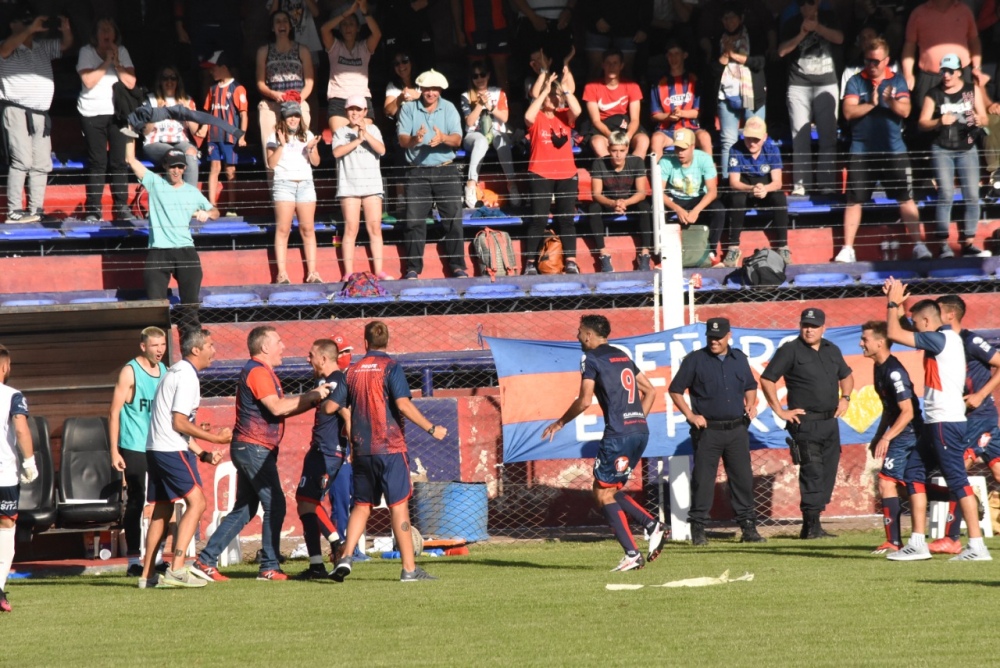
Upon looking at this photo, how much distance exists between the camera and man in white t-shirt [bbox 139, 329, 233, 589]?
33.0ft

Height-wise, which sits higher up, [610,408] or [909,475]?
[610,408]

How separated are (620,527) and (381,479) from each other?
184 cm

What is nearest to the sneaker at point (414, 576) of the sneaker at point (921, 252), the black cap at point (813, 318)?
the black cap at point (813, 318)

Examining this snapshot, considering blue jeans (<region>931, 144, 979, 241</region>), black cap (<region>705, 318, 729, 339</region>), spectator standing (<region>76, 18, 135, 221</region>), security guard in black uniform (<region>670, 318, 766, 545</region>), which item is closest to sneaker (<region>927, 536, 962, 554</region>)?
security guard in black uniform (<region>670, 318, 766, 545</region>)

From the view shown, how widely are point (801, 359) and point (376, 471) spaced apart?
4869 mm

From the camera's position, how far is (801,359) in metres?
13.0

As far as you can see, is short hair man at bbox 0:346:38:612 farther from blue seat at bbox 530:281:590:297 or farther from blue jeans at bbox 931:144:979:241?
blue jeans at bbox 931:144:979:241

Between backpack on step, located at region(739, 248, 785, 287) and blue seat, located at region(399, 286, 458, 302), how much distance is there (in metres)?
3.30

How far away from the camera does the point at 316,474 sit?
11266mm

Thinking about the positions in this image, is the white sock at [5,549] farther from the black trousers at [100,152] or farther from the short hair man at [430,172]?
the black trousers at [100,152]

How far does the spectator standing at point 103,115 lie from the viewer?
16.2 meters

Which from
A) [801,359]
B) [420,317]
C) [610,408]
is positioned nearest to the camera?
[610,408]

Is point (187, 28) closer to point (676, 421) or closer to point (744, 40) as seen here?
point (744, 40)

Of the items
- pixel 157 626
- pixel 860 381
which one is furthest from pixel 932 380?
pixel 157 626
